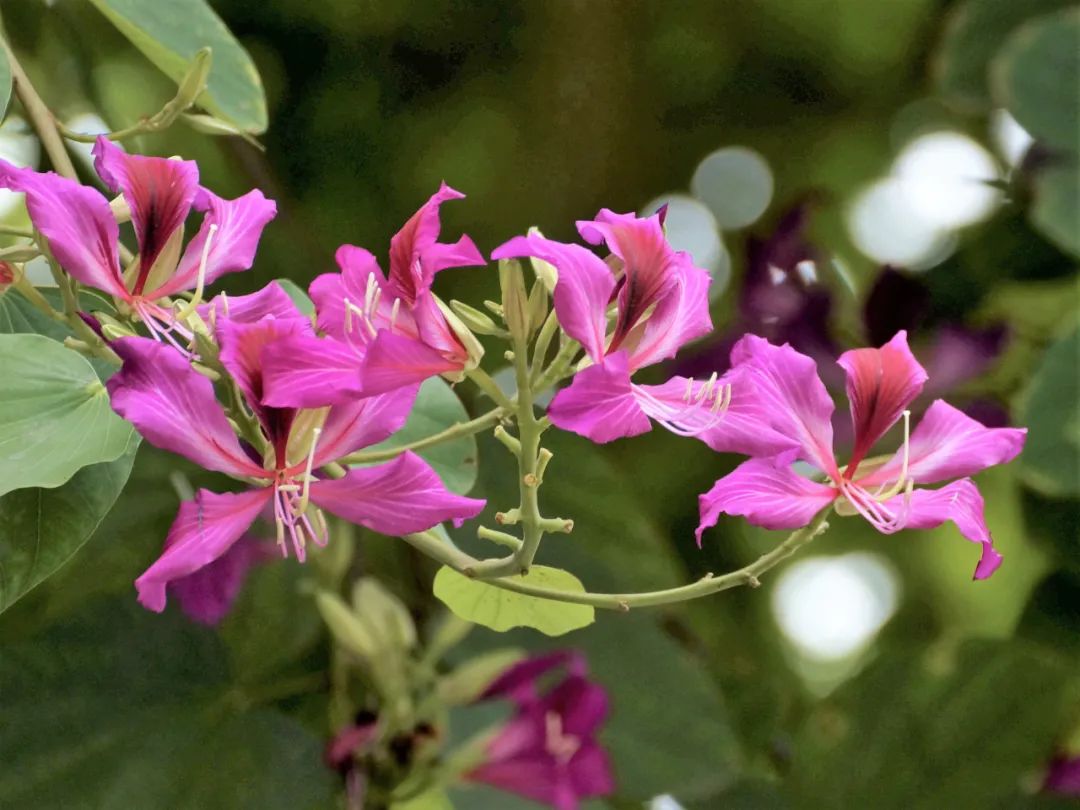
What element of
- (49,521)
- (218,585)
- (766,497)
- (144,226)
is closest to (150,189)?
(144,226)

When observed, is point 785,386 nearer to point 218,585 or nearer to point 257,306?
point 257,306

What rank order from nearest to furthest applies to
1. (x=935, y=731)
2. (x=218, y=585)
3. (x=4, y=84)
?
(x=4, y=84), (x=218, y=585), (x=935, y=731)

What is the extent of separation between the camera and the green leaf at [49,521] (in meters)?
0.36

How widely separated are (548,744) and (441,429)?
24cm

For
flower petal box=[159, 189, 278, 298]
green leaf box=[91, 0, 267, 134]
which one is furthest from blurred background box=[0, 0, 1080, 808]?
flower petal box=[159, 189, 278, 298]

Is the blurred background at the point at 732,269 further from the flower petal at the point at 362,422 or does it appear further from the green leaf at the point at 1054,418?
the flower petal at the point at 362,422

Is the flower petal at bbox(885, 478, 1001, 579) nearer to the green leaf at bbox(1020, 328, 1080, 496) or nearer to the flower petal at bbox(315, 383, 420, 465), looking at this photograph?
the flower petal at bbox(315, 383, 420, 465)

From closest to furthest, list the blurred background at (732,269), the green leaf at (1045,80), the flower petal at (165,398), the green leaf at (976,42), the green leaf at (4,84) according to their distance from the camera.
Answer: the flower petal at (165,398)
the green leaf at (4,84)
the blurred background at (732,269)
the green leaf at (1045,80)
the green leaf at (976,42)

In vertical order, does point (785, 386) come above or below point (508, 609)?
above

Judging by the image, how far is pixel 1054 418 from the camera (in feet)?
2.40

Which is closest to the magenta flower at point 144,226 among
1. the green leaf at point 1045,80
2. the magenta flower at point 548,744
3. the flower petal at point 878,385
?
the flower petal at point 878,385

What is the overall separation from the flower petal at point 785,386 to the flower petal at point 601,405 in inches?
2.0

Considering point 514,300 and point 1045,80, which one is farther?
point 1045,80

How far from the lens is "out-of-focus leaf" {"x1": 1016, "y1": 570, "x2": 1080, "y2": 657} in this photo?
34.4 inches
